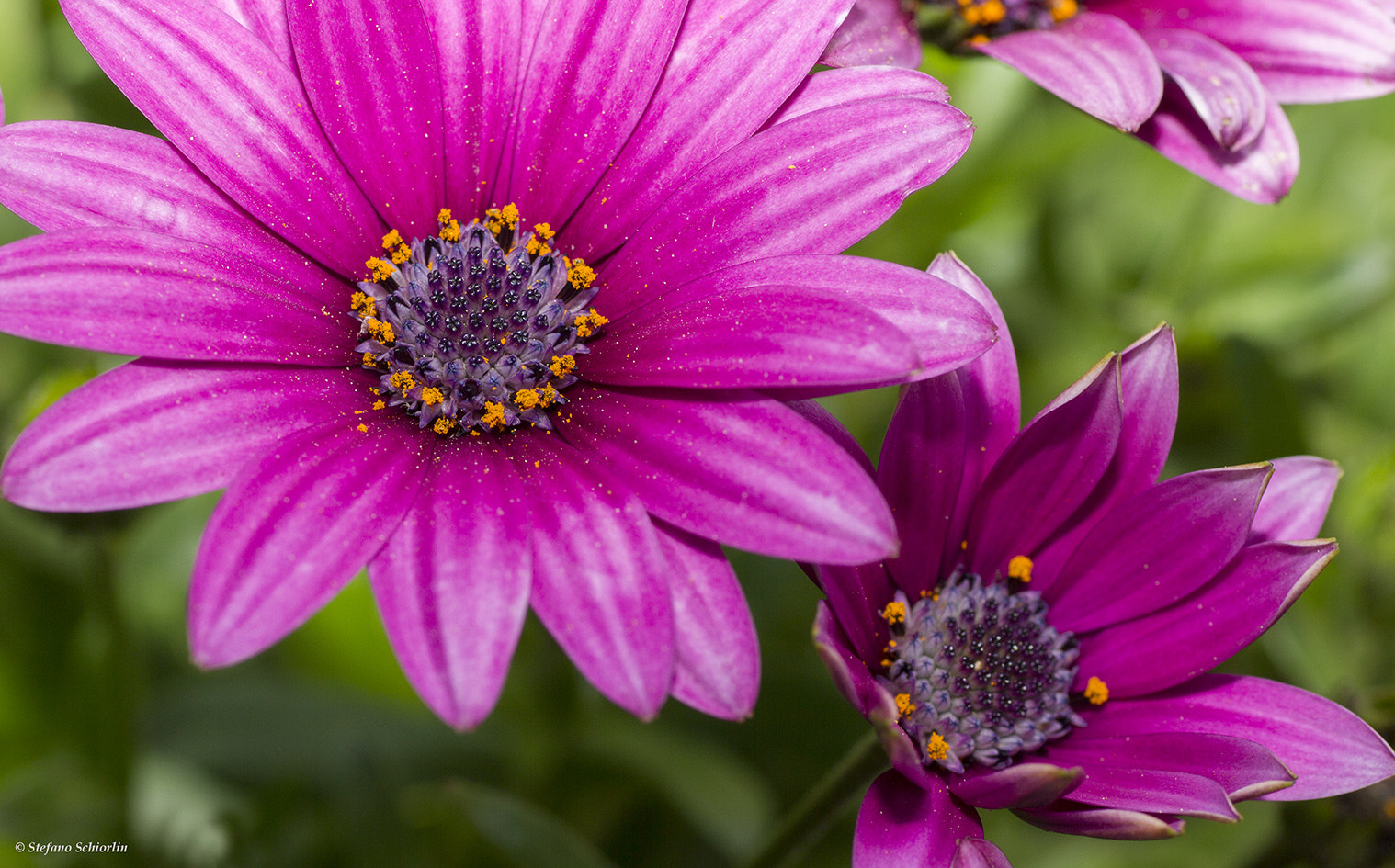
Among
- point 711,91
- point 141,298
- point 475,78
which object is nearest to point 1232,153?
point 711,91

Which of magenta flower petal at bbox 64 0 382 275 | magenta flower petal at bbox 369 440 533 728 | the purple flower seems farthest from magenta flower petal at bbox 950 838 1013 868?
magenta flower petal at bbox 64 0 382 275

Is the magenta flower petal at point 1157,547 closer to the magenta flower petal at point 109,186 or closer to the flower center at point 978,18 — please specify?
the flower center at point 978,18

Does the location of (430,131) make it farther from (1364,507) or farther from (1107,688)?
(1364,507)

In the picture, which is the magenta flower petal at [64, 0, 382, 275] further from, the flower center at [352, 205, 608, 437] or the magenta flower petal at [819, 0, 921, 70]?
the magenta flower petal at [819, 0, 921, 70]

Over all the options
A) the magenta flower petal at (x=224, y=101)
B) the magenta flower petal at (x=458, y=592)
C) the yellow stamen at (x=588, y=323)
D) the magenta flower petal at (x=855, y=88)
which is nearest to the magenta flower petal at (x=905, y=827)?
the magenta flower petal at (x=458, y=592)

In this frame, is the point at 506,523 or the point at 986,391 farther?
the point at 986,391

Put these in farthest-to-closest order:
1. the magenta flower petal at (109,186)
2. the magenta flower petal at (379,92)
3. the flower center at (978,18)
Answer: the flower center at (978,18) → the magenta flower petal at (379,92) → the magenta flower petal at (109,186)

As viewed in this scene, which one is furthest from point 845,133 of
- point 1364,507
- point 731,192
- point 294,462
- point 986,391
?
point 1364,507
